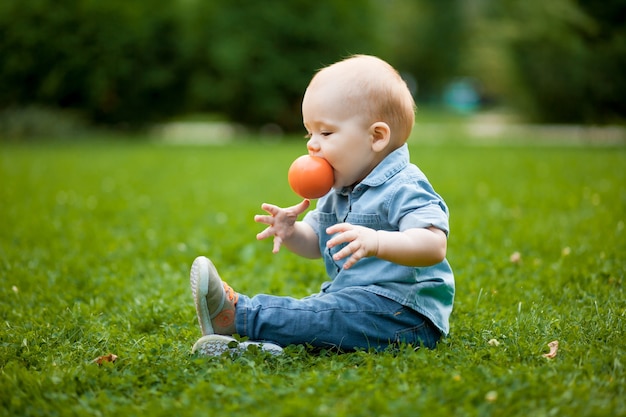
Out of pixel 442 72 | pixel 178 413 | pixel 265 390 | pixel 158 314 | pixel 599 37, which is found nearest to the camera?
pixel 178 413

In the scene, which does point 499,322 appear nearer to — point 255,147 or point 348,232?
point 348,232

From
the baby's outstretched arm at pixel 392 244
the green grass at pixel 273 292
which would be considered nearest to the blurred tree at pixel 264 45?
the green grass at pixel 273 292

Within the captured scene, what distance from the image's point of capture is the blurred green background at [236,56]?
1641 cm

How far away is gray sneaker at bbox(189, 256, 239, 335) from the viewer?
258cm

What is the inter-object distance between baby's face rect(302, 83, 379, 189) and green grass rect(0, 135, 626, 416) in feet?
2.61

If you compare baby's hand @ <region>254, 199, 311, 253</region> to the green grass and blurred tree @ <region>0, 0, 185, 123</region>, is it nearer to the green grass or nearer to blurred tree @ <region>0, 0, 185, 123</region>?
the green grass

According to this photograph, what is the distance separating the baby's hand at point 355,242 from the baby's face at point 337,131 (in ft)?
1.35

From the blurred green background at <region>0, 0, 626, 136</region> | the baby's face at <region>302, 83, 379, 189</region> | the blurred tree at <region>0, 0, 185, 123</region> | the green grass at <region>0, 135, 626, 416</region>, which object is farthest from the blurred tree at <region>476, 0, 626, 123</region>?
the baby's face at <region>302, 83, 379, 189</region>


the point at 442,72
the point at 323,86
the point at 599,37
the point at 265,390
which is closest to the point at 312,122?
the point at 323,86

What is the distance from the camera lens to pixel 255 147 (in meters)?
15.9

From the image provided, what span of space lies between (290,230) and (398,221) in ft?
1.83

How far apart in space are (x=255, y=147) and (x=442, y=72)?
31.0m

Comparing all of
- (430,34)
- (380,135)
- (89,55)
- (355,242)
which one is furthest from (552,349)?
(430,34)

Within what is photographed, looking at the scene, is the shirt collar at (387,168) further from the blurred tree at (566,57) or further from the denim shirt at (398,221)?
the blurred tree at (566,57)
